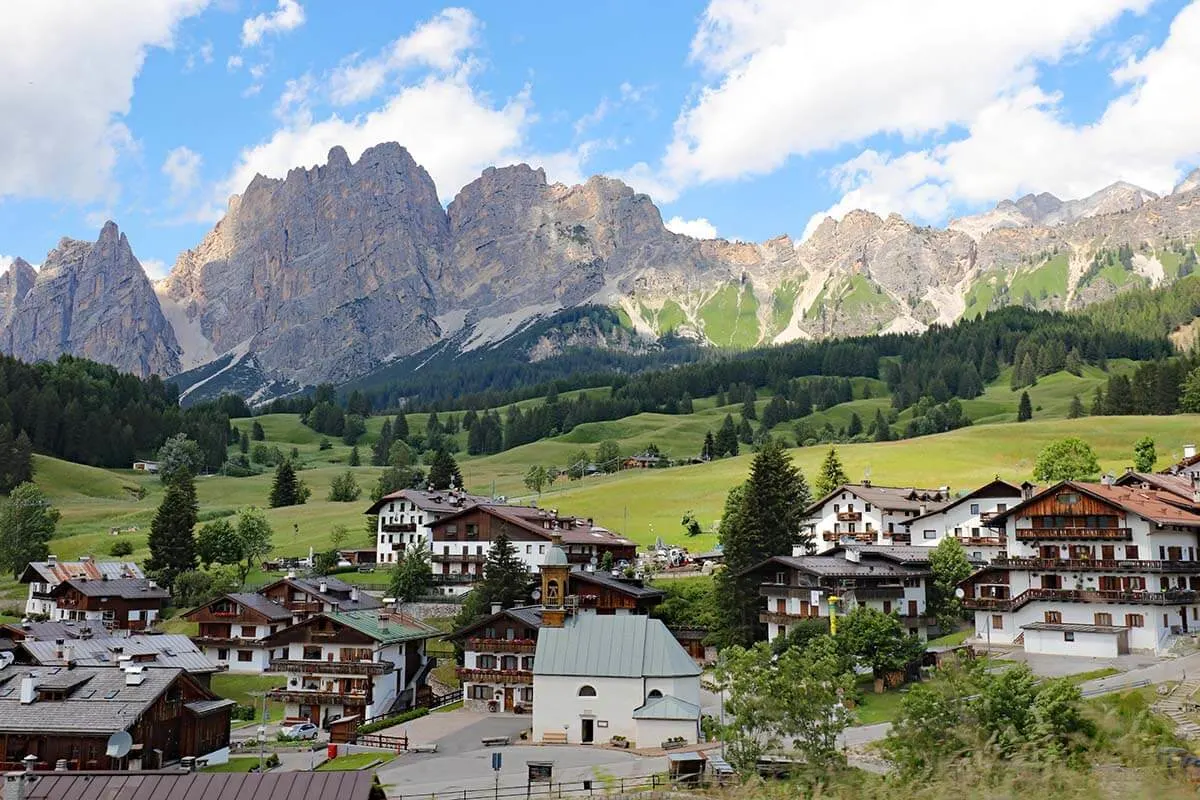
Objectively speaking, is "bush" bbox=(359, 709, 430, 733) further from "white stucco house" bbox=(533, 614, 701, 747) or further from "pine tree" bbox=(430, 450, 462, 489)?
"pine tree" bbox=(430, 450, 462, 489)

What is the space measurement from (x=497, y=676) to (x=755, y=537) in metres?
23.7

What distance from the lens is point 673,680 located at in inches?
2312

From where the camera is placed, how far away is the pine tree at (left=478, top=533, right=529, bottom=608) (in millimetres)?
81688

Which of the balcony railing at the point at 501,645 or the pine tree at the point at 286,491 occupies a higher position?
the pine tree at the point at 286,491

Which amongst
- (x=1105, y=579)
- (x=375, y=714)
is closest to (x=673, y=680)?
(x=375, y=714)

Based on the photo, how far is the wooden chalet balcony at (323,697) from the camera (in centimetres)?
6912

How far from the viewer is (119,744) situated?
157ft

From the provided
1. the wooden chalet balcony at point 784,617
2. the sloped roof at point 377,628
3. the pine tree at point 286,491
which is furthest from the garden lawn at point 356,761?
the pine tree at point 286,491

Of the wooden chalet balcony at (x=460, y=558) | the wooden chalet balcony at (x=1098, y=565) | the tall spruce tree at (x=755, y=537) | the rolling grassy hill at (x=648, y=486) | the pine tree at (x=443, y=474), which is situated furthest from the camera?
the pine tree at (x=443, y=474)

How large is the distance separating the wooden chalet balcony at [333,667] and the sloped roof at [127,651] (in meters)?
4.84

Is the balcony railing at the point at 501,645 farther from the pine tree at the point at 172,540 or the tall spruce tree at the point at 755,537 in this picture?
the pine tree at the point at 172,540

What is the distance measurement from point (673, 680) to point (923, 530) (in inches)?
1894

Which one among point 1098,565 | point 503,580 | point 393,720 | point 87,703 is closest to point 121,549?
point 503,580

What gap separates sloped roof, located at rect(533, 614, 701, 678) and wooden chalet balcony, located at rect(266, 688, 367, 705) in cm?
1555
